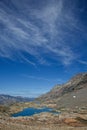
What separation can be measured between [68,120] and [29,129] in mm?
34409

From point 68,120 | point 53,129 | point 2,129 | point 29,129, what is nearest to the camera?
point 2,129

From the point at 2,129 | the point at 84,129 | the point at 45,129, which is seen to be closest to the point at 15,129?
the point at 2,129

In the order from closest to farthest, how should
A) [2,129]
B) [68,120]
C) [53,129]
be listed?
[2,129], [53,129], [68,120]

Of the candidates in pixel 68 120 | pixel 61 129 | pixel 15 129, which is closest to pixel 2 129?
pixel 15 129

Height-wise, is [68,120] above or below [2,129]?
above

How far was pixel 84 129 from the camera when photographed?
6278 centimetres

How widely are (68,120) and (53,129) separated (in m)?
28.1

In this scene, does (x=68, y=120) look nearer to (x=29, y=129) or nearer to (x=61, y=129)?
(x=61, y=129)

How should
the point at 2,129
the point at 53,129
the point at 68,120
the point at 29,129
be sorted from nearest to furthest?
the point at 2,129 < the point at 29,129 < the point at 53,129 < the point at 68,120

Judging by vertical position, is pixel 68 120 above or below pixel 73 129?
above

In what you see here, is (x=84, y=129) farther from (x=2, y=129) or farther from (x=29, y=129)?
(x=2, y=129)

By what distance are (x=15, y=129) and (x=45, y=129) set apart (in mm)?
10093

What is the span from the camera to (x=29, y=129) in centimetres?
5597

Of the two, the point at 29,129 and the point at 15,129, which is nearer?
the point at 15,129
